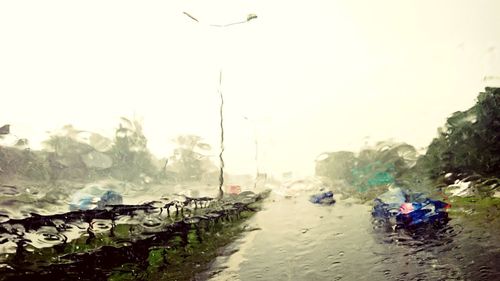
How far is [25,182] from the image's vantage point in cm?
336

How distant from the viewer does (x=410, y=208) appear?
4.16m

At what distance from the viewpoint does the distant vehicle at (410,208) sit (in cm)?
411

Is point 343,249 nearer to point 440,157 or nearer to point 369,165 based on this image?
point 369,165

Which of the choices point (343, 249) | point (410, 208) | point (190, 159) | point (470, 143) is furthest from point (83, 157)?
point (470, 143)

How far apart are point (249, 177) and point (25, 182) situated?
5.82 ft

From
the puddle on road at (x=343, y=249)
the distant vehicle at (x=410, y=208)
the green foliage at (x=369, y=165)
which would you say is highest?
the green foliage at (x=369, y=165)

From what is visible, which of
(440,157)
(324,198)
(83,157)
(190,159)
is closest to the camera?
(83,157)

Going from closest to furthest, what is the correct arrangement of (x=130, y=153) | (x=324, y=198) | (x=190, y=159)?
(x=130, y=153)
(x=190, y=159)
(x=324, y=198)

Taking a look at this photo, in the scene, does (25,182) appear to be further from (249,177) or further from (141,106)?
(249,177)

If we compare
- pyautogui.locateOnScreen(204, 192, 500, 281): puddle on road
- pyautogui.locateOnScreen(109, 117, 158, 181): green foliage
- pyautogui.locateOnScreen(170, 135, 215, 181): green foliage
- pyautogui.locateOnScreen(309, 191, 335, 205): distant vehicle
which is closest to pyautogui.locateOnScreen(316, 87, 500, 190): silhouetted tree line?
pyautogui.locateOnScreen(309, 191, 335, 205): distant vehicle

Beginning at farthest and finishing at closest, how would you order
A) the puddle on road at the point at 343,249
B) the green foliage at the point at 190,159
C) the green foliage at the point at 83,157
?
1. the green foliage at the point at 190,159
2. the puddle on road at the point at 343,249
3. the green foliage at the point at 83,157

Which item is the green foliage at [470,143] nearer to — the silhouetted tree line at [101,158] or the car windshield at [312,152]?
the car windshield at [312,152]

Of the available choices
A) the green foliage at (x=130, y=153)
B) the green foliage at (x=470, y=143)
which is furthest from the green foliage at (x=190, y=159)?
Answer: the green foliage at (x=470, y=143)

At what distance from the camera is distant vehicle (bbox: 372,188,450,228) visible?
4113 millimetres
